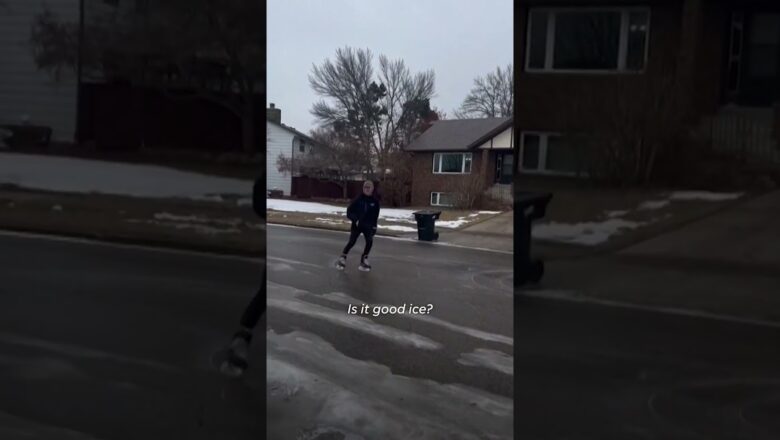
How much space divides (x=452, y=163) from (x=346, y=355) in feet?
1.98

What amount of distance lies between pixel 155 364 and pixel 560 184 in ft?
4.07

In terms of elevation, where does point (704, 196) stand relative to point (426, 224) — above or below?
above

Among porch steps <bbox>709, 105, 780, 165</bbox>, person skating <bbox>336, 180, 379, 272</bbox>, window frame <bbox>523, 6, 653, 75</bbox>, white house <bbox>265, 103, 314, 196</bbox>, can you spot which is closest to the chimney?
white house <bbox>265, 103, 314, 196</bbox>

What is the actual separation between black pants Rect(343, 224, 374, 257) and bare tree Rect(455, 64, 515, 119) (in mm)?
396

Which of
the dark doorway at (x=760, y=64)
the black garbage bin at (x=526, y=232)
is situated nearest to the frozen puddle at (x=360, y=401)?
the black garbage bin at (x=526, y=232)

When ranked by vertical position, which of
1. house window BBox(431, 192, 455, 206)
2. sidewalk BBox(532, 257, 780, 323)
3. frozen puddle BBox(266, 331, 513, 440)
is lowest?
frozen puddle BBox(266, 331, 513, 440)

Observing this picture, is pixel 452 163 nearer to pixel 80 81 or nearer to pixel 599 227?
pixel 599 227

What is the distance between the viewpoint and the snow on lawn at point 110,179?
1585mm

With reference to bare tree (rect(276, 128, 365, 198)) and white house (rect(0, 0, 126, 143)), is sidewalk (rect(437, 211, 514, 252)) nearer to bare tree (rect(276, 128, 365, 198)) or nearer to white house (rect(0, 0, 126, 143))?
bare tree (rect(276, 128, 365, 198))

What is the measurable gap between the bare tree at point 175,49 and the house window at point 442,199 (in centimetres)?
52

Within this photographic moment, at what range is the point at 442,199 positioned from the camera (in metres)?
1.60

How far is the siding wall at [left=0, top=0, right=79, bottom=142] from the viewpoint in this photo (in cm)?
165

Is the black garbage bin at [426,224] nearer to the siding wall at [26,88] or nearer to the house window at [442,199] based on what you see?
the house window at [442,199]

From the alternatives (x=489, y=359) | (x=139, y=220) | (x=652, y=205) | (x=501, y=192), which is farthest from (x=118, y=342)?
(x=652, y=205)
